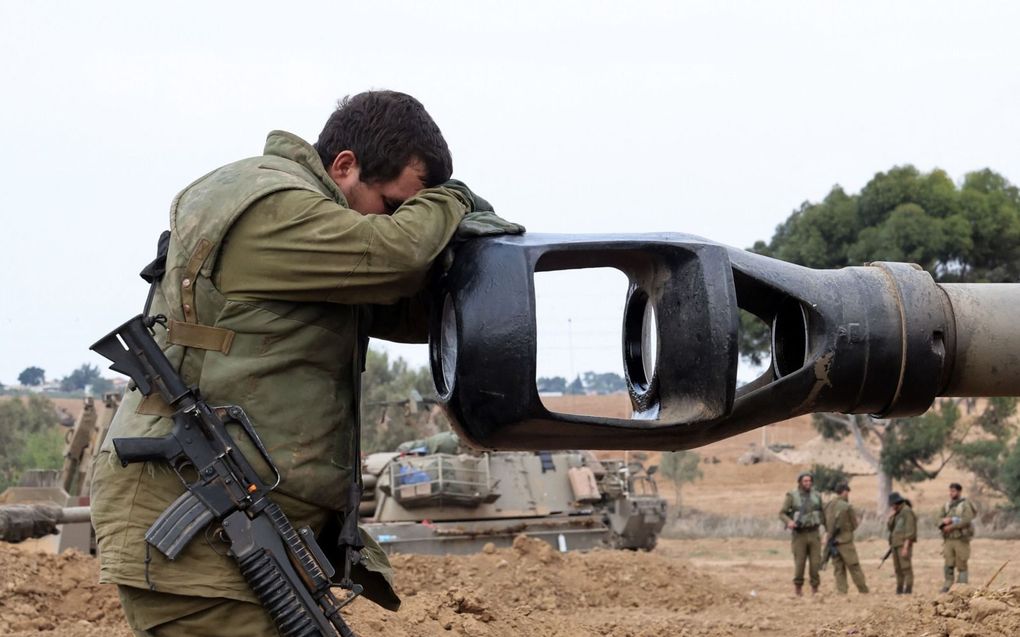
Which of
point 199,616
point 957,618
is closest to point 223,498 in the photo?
point 199,616

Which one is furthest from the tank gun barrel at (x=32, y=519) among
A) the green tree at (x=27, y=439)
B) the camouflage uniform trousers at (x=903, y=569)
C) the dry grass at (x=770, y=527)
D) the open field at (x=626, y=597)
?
the green tree at (x=27, y=439)

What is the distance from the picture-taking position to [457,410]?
2549 millimetres

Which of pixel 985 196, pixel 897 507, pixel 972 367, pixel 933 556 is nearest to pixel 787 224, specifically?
pixel 985 196

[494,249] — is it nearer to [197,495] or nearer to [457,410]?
[457,410]

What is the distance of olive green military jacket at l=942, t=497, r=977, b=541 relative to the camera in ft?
50.0

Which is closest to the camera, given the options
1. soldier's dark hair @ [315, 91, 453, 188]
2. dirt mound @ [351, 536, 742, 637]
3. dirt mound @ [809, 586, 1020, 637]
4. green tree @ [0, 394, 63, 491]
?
soldier's dark hair @ [315, 91, 453, 188]

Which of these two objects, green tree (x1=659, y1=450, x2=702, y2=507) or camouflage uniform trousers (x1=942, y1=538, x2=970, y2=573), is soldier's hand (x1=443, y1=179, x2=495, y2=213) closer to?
camouflage uniform trousers (x1=942, y1=538, x2=970, y2=573)

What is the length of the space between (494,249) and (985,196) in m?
26.4

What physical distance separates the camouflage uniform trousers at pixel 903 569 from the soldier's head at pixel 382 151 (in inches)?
543

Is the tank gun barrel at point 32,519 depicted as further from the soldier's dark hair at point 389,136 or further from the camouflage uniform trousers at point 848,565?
the soldier's dark hair at point 389,136

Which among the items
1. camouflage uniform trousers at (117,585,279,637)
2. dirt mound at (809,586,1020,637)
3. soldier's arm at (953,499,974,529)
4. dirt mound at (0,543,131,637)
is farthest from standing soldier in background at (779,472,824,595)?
camouflage uniform trousers at (117,585,279,637)

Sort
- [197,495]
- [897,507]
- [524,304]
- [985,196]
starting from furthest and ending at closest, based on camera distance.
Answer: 1. [985,196]
2. [897,507]
3. [197,495]
4. [524,304]

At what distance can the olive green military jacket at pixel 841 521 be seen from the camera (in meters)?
15.9

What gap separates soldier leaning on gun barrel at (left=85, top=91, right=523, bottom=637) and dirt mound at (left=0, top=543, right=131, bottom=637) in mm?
3973
